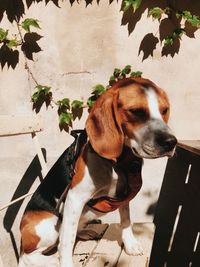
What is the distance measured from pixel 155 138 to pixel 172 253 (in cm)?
150

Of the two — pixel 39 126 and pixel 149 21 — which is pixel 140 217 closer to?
pixel 39 126

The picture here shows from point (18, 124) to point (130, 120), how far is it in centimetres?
100

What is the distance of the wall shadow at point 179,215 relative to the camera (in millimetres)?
2095

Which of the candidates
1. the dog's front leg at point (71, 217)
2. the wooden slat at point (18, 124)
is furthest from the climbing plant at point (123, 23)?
the dog's front leg at point (71, 217)

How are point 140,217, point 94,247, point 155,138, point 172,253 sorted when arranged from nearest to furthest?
point 155,138
point 94,247
point 172,253
point 140,217

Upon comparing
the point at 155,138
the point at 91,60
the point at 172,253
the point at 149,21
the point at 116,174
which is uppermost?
the point at 149,21

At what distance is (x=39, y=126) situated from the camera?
7.61ft

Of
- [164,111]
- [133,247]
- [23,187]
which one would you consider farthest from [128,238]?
[23,187]

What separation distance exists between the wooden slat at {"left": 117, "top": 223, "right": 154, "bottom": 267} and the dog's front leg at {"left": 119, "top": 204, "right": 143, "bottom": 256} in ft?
0.09

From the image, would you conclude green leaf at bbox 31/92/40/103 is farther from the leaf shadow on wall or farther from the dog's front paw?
the dog's front paw

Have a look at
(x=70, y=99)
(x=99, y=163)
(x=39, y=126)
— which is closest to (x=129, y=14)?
(x=70, y=99)

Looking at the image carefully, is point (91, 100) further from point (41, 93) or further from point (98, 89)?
point (41, 93)

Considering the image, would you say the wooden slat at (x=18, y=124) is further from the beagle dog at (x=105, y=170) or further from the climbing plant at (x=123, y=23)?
the beagle dog at (x=105, y=170)

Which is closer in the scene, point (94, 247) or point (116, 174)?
point (116, 174)
